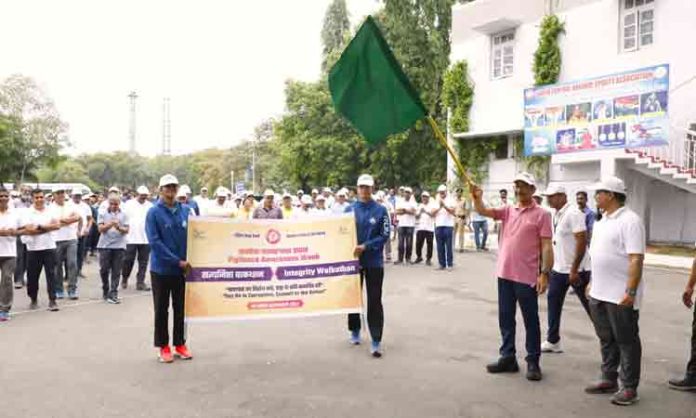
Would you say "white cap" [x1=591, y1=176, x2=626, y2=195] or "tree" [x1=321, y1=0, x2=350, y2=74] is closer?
"white cap" [x1=591, y1=176, x2=626, y2=195]

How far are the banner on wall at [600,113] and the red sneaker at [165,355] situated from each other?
15.1 meters

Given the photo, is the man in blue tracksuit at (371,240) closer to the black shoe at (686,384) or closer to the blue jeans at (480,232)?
the black shoe at (686,384)

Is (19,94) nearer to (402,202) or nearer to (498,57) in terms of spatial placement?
(498,57)

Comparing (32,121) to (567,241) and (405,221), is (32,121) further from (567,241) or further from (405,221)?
(567,241)

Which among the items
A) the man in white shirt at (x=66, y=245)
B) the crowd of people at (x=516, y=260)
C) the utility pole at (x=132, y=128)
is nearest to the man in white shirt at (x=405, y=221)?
the crowd of people at (x=516, y=260)

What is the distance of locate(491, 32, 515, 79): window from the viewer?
23672 millimetres

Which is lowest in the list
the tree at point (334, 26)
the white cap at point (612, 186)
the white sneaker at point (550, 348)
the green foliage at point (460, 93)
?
the white sneaker at point (550, 348)

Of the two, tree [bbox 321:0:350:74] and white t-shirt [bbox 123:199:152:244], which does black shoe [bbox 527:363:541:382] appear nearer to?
white t-shirt [bbox 123:199:152:244]

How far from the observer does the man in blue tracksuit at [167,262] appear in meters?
6.36

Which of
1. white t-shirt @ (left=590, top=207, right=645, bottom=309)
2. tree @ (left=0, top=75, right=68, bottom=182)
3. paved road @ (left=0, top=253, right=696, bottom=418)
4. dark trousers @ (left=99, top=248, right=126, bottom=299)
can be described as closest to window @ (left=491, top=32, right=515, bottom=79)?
paved road @ (left=0, top=253, right=696, bottom=418)

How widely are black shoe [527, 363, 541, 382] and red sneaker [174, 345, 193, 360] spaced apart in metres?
3.43

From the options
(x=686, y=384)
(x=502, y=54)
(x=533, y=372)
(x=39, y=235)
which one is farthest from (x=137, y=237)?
(x=502, y=54)

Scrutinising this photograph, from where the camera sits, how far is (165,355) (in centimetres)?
636

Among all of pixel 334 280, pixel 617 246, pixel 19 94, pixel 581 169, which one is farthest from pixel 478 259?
pixel 19 94
